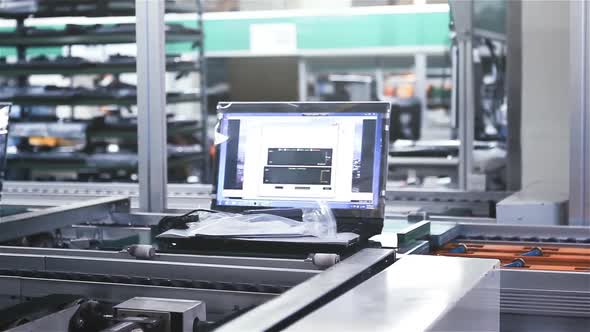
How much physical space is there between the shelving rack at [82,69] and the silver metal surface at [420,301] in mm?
3731

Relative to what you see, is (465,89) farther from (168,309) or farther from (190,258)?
(168,309)

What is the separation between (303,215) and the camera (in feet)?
7.48

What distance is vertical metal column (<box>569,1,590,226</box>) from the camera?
9.32 ft

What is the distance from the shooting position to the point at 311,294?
1.60 m

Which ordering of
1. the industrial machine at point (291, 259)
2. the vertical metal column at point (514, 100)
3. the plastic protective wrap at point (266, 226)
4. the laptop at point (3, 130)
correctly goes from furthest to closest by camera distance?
1. the vertical metal column at point (514, 100)
2. the laptop at point (3, 130)
3. the plastic protective wrap at point (266, 226)
4. the industrial machine at point (291, 259)

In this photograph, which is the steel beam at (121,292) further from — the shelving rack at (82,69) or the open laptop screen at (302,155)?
the shelving rack at (82,69)

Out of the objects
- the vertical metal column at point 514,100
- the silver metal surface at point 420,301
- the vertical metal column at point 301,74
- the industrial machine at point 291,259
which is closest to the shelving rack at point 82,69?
the vertical metal column at point 514,100

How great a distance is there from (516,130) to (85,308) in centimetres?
258

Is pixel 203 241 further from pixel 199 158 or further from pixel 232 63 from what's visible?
pixel 232 63

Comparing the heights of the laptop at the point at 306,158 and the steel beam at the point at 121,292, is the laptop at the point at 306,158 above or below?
above

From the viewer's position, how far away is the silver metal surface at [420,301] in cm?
143

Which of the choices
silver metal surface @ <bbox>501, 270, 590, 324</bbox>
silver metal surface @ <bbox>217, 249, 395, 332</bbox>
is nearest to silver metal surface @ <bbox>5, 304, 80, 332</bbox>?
silver metal surface @ <bbox>217, 249, 395, 332</bbox>

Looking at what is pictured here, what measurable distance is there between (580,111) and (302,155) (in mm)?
995

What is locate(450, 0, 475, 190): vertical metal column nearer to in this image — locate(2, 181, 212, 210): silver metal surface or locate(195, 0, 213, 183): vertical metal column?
locate(2, 181, 212, 210): silver metal surface
